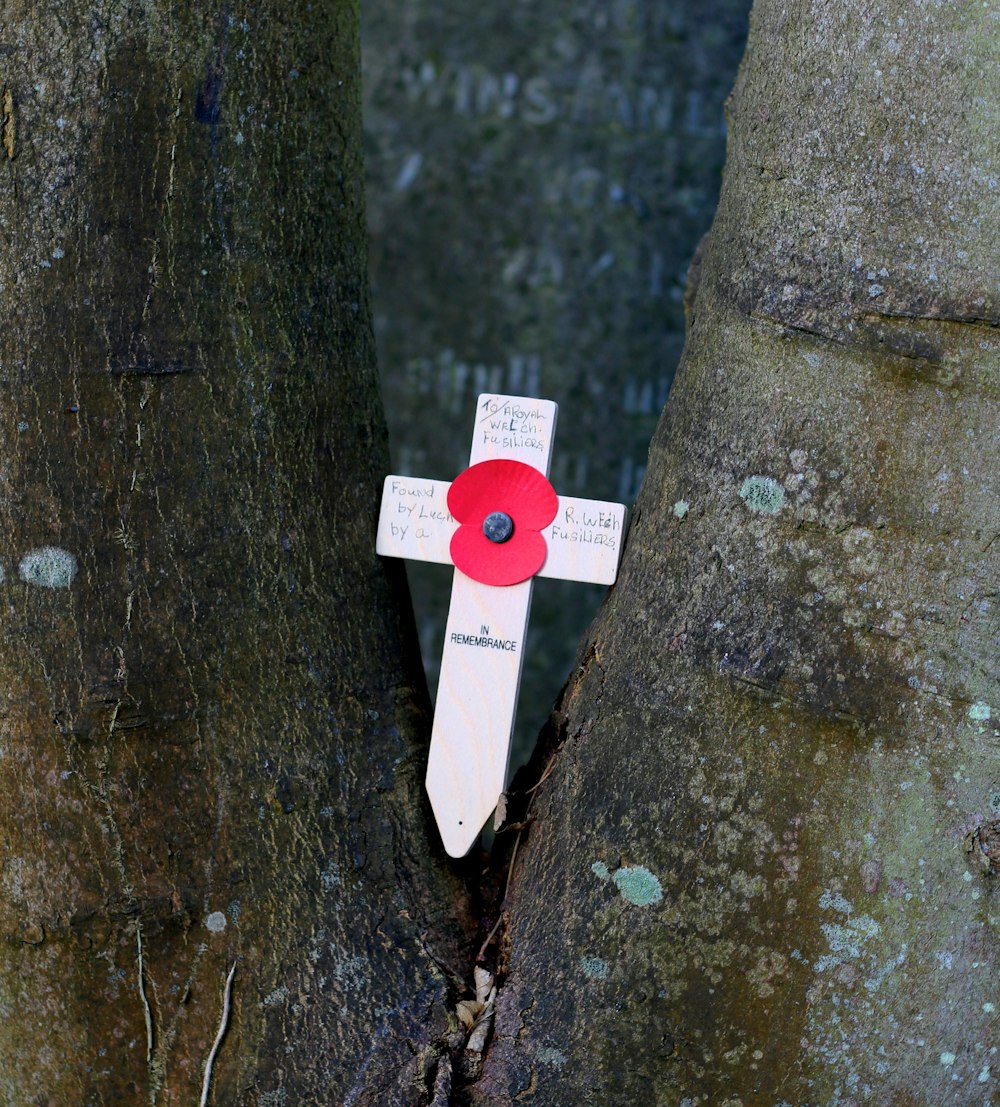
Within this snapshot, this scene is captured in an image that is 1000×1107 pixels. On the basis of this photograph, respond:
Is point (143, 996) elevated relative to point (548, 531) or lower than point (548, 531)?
lower

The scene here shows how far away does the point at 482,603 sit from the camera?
1236 mm

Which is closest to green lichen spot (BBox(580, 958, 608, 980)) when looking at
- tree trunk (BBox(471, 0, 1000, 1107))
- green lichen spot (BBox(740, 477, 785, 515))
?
tree trunk (BBox(471, 0, 1000, 1107))

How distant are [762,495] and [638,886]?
0.41m

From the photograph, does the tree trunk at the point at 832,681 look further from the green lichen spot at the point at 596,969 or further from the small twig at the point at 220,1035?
the small twig at the point at 220,1035

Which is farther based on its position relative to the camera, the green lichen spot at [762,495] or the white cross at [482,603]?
the white cross at [482,603]

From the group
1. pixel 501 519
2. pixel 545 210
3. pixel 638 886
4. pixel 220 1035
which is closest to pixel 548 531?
pixel 501 519

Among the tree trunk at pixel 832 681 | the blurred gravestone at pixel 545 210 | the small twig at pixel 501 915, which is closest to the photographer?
the tree trunk at pixel 832 681

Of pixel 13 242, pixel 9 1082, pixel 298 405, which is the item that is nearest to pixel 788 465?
pixel 298 405

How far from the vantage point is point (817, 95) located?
103cm

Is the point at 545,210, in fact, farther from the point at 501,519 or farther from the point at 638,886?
the point at 638,886

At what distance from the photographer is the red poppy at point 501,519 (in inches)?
48.3

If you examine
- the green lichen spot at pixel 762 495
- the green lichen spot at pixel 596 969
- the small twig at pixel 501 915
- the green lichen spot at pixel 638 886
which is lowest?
the small twig at pixel 501 915

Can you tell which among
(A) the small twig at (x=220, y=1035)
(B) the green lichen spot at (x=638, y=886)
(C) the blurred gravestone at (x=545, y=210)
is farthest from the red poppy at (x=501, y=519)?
(C) the blurred gravestone at (x=545, y=210)

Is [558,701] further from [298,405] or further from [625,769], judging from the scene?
[298,405]
